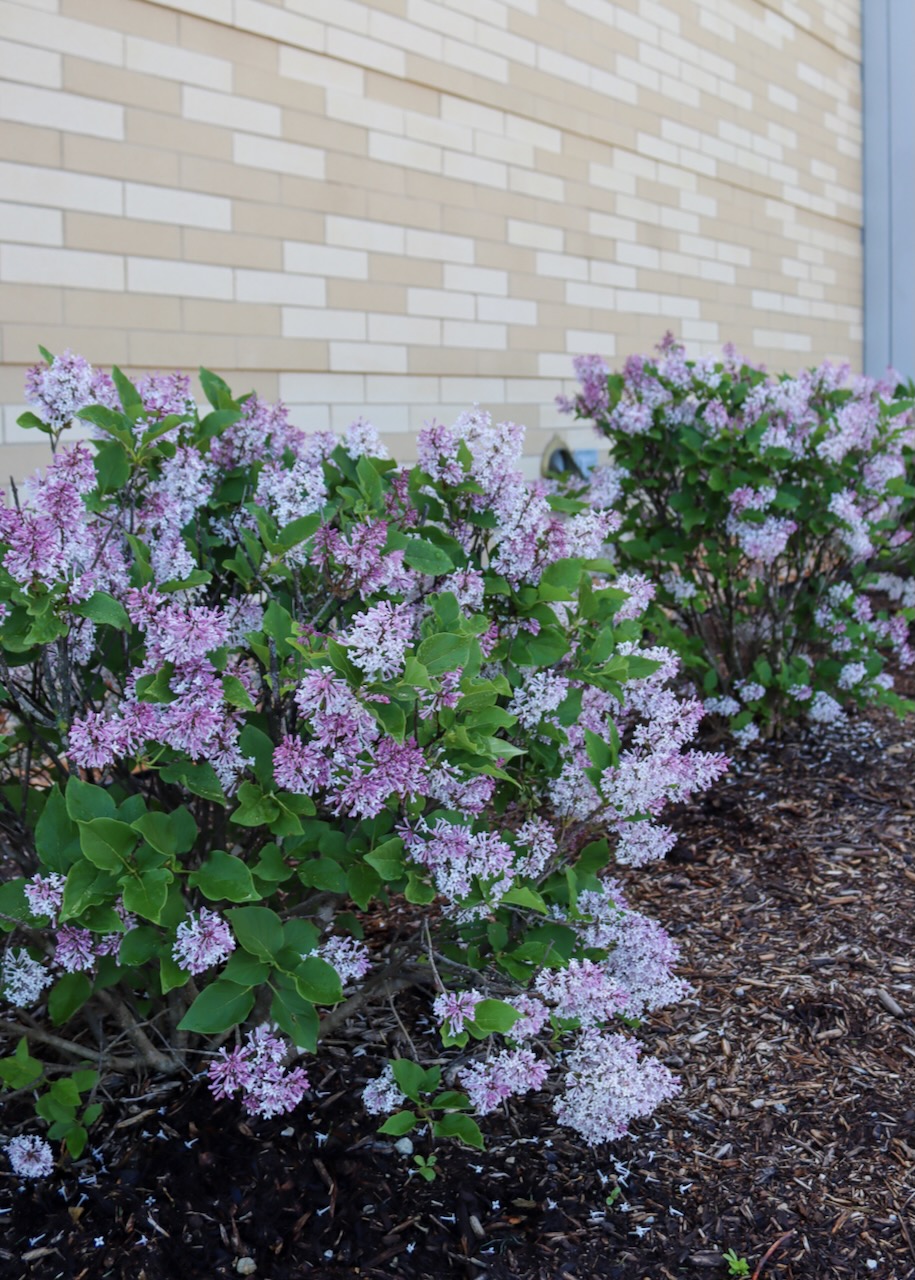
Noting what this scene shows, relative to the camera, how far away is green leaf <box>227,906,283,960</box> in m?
1.71

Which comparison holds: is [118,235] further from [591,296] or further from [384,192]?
[591,296]

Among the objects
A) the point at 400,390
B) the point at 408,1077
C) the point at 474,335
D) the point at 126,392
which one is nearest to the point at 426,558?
the point at 126,392

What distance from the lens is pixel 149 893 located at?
1.63 metres

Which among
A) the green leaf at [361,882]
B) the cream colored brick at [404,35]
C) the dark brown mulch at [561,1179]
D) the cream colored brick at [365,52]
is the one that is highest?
the cream colored brick at [404,35]

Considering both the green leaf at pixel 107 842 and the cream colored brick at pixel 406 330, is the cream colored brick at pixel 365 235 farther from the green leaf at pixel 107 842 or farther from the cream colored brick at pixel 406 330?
the green leaf at pixel 107 842

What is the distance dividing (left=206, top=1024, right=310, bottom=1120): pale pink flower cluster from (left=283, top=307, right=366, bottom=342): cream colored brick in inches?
132

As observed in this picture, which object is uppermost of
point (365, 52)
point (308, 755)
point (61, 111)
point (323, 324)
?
point (365, 52)

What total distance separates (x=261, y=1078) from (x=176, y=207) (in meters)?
3.32

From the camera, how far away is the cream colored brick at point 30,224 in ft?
12.2

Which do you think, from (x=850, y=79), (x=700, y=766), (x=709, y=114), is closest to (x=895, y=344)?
(x=850, y=79)

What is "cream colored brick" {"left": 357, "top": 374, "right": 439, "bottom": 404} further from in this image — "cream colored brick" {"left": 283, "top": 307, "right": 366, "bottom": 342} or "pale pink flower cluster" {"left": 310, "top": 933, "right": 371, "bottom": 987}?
"pale pink flower cluster" {"left": 310, "top": 933, "right": 371, "bottom": 987}

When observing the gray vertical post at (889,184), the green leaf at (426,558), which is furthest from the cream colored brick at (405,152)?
the gray vertical post at (889,184)

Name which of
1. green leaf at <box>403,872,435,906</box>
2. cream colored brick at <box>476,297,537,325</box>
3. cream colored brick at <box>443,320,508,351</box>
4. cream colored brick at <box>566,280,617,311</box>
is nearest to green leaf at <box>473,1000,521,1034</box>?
green leaf at <box>403,872,435,906</box>

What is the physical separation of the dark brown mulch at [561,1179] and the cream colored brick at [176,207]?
2906 millimetres
